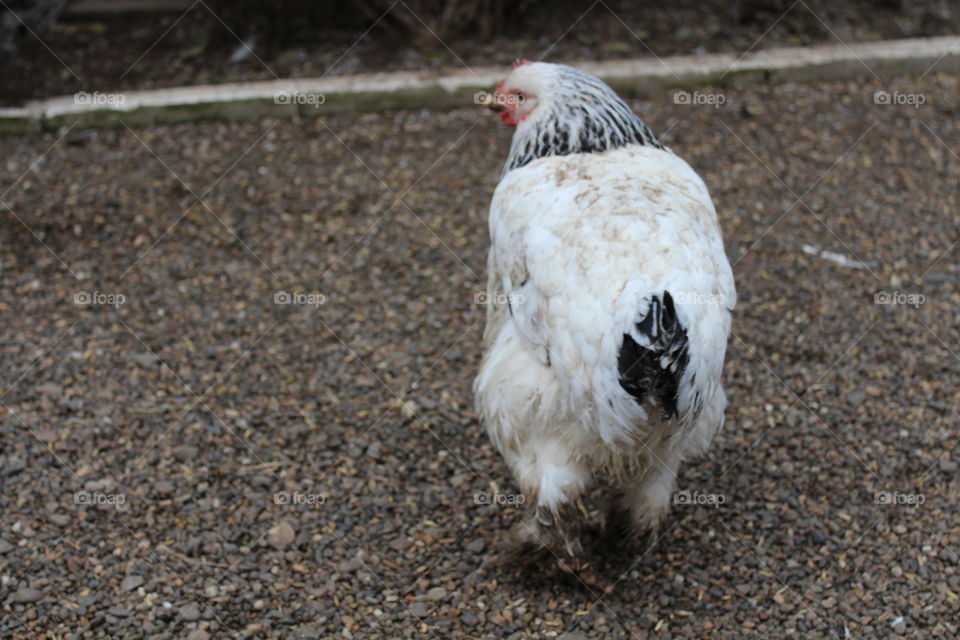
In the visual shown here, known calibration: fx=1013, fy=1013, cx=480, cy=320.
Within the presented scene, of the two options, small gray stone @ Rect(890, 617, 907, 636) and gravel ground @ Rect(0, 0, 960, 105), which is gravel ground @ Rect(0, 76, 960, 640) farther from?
gravel ground @ Rect(0, 0, 960, 105)

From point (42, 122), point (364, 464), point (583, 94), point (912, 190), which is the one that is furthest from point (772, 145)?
point (42, 122)

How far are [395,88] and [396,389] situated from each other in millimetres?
2779

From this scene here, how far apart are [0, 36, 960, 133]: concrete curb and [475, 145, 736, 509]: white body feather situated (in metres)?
3.11

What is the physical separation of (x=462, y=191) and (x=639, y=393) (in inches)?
127

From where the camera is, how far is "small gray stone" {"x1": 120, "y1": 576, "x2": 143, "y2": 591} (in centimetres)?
370

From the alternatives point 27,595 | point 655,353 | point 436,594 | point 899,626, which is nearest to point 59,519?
point 27,595

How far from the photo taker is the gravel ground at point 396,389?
3736mm

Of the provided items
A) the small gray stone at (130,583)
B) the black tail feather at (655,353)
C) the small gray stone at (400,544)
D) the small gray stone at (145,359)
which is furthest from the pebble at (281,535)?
the black tail feather at (655,353)

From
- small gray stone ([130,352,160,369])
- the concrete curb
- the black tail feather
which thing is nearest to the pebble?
small gray stone ([130,352,160,369])

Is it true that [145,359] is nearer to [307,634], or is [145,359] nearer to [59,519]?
[59,519]

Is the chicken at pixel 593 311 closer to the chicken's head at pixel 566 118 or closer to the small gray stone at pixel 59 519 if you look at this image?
the chicken's head at pixel 566 118

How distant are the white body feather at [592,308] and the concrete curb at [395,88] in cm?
311

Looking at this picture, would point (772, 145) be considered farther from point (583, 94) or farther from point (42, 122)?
point (42, 122)

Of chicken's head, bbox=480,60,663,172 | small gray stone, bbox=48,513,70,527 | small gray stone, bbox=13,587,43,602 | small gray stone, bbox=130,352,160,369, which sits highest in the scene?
chicken's head, bbox=480,60,663,172
